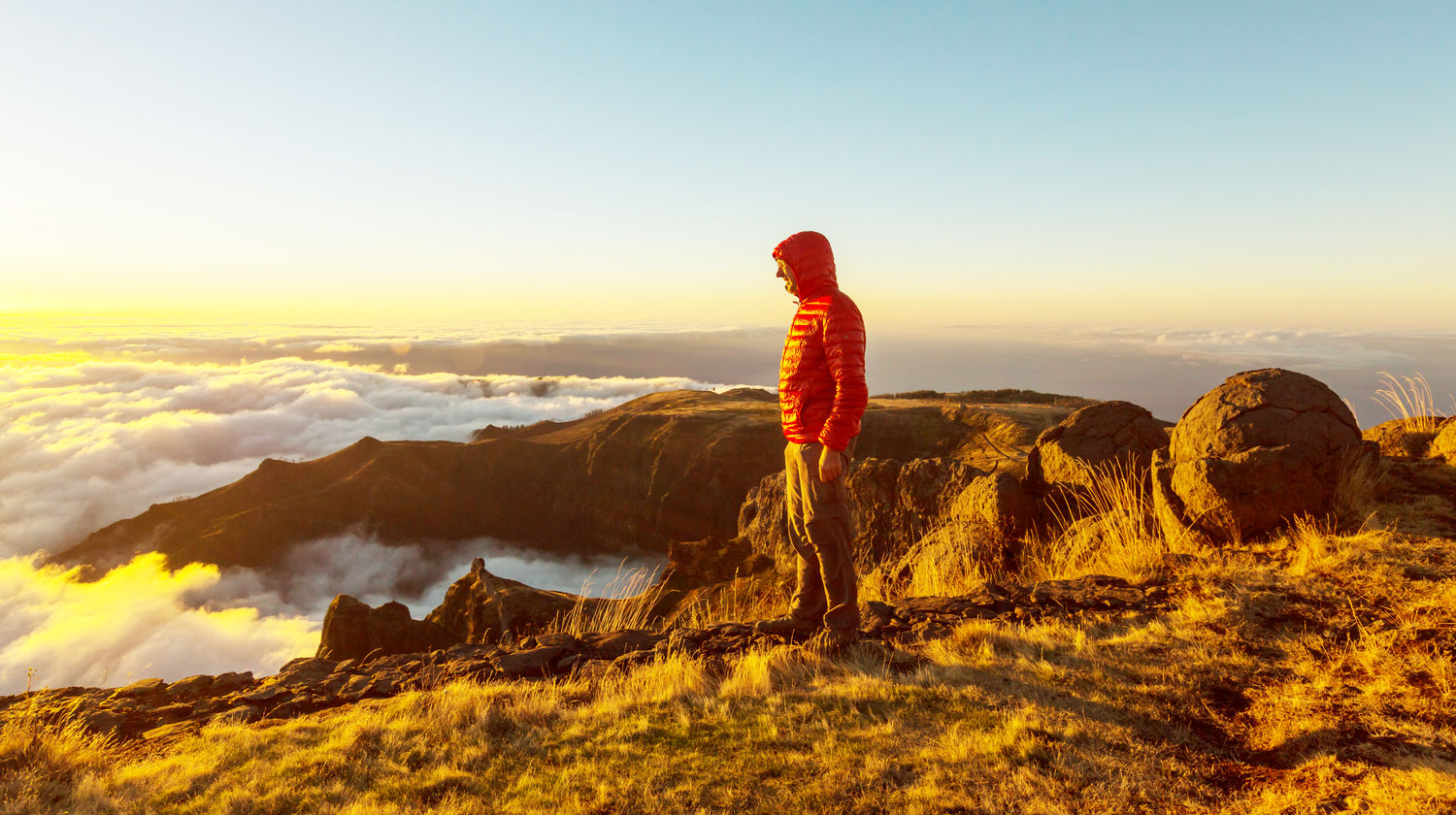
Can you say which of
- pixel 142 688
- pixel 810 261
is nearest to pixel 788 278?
pixel 810 261

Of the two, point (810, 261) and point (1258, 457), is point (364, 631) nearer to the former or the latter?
point (810, 261)

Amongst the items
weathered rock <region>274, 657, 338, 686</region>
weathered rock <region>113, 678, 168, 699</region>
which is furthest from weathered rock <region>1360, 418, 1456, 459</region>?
weathered rock <region>113, 678, 168, 699</region>

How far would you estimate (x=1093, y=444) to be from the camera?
23.5ft

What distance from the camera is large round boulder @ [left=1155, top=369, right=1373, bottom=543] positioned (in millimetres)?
5242

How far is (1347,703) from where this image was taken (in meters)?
2.78

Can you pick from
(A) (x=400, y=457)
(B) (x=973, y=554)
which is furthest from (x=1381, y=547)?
(A) (x=400, y=457)

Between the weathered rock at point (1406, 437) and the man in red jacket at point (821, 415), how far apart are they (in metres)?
6.76

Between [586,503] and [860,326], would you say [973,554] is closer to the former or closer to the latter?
[860,326]

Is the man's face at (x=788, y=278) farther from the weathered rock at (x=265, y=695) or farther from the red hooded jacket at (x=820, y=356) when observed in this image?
the weathered rock at (x=265, y=695)

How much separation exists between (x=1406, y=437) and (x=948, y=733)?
8.11 metres

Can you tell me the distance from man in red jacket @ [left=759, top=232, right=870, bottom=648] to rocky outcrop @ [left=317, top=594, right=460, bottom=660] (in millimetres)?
11051

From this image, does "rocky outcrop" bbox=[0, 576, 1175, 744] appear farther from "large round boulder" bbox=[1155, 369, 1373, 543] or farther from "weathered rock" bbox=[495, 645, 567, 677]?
"large round boulder" bbox=[1155, 369, 1373, 543]

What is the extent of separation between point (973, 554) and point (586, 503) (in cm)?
4905

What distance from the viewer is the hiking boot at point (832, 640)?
412 centimetres
